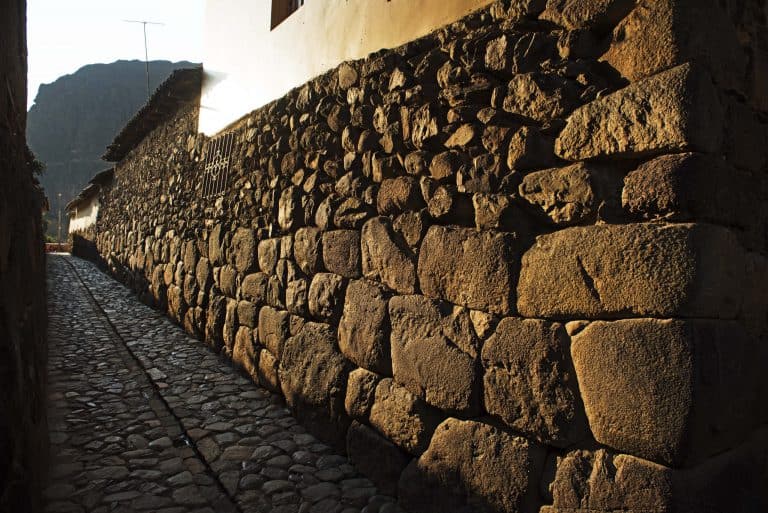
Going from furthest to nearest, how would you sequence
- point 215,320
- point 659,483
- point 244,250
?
point 215,320
point 244,250
point 659,483

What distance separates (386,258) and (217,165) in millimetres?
3333

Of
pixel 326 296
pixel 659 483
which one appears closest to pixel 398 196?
pixel 326 296

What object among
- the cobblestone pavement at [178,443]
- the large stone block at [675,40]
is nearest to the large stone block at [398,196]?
the large stone block at [675,40]

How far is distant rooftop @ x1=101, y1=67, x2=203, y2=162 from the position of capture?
6336mm

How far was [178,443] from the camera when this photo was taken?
2.95 m

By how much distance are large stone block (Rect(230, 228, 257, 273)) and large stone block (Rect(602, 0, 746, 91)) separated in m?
3.08

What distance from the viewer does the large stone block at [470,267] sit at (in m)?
1.92

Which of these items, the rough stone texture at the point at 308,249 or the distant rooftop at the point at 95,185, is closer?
the rough stone texture at the point at 308,249

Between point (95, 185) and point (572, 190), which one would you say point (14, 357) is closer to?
point (572, 190)

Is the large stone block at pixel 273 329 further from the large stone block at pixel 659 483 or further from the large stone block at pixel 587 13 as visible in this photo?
the large stone block at pixel 587 13

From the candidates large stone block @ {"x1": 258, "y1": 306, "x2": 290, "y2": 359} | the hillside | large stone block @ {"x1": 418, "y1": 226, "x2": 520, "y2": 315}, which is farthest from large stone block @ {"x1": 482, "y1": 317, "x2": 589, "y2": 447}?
the hillside

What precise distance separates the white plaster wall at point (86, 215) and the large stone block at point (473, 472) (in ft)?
50.3

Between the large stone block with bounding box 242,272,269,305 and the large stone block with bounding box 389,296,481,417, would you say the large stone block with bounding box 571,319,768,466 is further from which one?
the large stone block with bounding box 242,272,269,305

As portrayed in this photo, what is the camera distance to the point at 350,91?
119 inches
